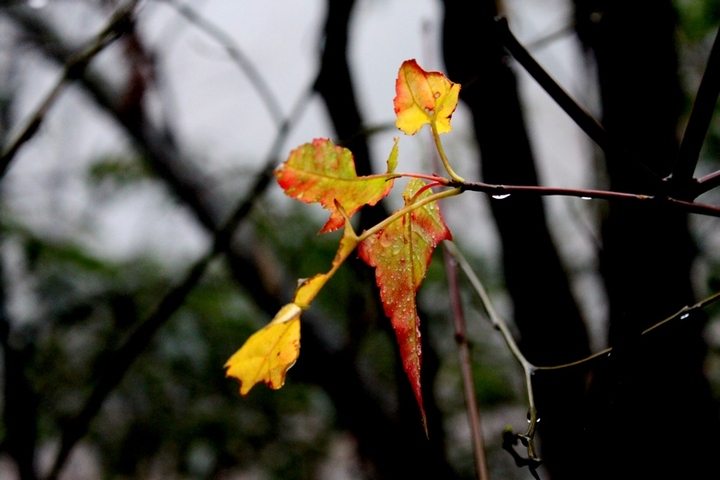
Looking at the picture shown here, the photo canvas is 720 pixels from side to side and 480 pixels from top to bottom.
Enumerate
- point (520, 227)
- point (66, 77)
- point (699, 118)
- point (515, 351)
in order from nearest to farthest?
point (699, 118), point (515, 351), point (66, 77), point (520, 227)

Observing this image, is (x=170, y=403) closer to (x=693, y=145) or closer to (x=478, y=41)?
(x=478, y=41)

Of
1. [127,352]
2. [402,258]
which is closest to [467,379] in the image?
[402,258]

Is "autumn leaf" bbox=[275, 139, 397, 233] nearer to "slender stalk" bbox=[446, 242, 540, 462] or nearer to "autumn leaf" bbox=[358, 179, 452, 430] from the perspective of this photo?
"autumn leaf" bbox=[358, 179, 452, 430]

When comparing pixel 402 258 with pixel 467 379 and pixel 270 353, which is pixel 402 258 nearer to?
pixel 270 353

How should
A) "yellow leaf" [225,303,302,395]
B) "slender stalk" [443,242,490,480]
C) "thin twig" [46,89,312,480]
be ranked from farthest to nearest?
"thin twig" [46,89,312,480]
"slender stalk" [443,242,490,480]
"yellow leaf" [225,303,302,395]

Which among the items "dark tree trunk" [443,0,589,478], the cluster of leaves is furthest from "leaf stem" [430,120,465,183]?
"dark tree trunk" [443,0,589,478]

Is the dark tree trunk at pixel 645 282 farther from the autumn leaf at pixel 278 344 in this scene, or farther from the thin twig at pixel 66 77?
the thin twig at pixel 66 77

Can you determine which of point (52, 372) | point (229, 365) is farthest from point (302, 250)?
point (229, 365)
